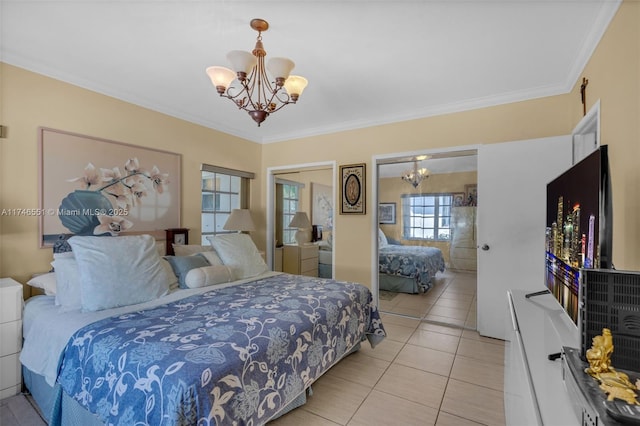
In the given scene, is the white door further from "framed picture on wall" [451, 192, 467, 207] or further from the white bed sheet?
the white bed sheet

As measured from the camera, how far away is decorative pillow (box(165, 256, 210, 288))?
8.45 feet

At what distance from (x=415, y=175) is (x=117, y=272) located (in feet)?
10.9

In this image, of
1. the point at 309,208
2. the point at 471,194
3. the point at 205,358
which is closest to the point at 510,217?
the point at 471,194

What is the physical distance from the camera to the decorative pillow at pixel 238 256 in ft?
9.57

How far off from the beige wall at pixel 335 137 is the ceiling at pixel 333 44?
0.15m

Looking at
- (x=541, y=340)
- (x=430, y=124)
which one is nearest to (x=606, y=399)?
(x=541, y=340)

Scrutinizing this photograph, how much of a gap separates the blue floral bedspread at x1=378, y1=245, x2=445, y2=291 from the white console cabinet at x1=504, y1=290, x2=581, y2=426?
2.08 meters

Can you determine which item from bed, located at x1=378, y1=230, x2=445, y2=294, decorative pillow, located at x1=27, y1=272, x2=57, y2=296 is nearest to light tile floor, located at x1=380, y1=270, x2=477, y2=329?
bed, located at x1=378, y1=230, x2=445, y2=294

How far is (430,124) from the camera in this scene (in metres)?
3.46

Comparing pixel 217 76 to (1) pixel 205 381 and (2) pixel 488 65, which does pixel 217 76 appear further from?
(2) pixel 488 65

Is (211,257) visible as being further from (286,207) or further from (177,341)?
(286,207)

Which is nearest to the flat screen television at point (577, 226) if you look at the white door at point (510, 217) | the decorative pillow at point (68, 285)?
the white door at point (510, 217)

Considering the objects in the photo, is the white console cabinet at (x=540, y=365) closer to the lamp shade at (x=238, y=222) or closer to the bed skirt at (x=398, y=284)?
the bed skirt at (x=398, y=284)

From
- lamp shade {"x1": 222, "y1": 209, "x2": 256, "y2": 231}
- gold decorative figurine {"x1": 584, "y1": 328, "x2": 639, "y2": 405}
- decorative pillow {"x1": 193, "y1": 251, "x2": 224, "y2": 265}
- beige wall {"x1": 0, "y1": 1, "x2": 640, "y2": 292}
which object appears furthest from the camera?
lamp shade {"x1": 222, "y1": 209, "x2": 256, "y2": 231}
